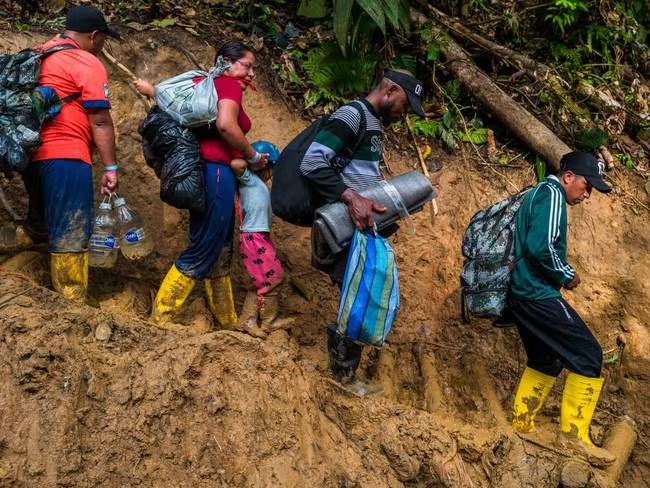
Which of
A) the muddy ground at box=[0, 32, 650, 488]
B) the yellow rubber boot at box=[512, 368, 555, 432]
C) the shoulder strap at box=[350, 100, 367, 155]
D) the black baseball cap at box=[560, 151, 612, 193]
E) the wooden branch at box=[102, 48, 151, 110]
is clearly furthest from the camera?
the wooden branch at box=[102, 48, 151, 110]

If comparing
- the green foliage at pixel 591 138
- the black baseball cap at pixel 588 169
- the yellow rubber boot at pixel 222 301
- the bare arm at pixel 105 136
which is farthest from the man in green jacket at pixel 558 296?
the bare arm at pixel 105 136

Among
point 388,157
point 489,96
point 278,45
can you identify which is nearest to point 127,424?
point 388,157

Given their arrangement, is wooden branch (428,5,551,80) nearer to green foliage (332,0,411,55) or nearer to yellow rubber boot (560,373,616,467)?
green foliage (332,0,411,55)

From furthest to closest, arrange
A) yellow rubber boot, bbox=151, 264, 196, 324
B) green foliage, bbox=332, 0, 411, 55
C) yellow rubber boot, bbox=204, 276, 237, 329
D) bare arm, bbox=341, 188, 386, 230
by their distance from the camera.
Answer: green foliage, bbox=332, 0, 411, 55, yellow rubber boot, bbox=204, 276, 237, 329, yellow rubber boot, bbox=151, 264, 196, 324, bare arm, bbox=341, 188, 386, 230

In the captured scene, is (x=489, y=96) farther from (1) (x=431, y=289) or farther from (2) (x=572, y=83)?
(1) (x=431, y=289)

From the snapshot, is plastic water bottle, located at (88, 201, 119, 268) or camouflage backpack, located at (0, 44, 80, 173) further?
plastic water bottle, located at (88, 201, 119, 268)

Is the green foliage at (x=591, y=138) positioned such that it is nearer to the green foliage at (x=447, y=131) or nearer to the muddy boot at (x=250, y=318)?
the green foliage at (x=447, y=131)

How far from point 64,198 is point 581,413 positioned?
156 inches

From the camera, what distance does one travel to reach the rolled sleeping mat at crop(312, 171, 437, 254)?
4.36 meters

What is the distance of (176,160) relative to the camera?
4.71 metres

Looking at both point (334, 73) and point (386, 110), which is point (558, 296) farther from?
point (334, 73)

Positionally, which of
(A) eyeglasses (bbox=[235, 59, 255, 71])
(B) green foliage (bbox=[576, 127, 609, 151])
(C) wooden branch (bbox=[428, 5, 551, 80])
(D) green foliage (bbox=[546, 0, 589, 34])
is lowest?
(B) green foliage (bbox=[576, 127, 609, 151])

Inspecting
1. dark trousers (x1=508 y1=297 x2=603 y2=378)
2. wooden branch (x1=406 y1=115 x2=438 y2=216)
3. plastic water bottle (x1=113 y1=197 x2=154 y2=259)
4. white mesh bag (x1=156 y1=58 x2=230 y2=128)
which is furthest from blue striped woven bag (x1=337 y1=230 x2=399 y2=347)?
wooden branch (x1=406 y1=115 x2=438 y2=216)

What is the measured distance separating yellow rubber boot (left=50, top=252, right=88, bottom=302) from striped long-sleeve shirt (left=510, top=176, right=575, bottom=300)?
307 centimetres
